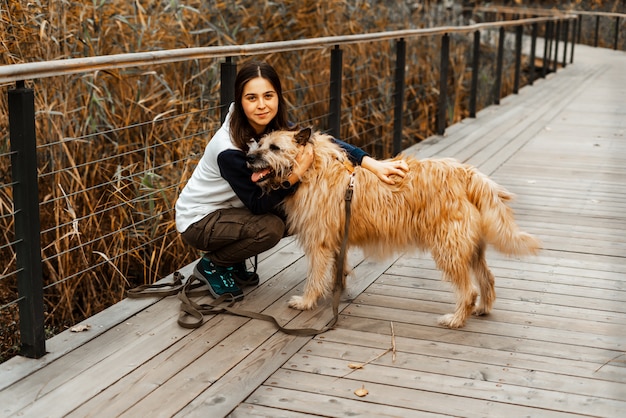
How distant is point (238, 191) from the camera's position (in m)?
3.64

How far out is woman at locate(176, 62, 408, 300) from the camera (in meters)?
3.57

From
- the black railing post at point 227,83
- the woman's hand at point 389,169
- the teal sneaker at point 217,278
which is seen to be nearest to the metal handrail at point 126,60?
the black railing post at point 227,83

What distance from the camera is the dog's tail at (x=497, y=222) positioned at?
3377mm

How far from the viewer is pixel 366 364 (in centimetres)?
311

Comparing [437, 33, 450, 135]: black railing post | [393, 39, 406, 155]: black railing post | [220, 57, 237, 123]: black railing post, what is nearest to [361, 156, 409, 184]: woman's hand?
[220, 57, 237, 123]: black railing post

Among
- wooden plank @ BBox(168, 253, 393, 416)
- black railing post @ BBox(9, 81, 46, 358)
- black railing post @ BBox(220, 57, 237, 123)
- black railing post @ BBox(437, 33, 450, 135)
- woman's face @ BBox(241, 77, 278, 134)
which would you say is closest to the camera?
wooden plank @ BBox(168, 253, 393, 416)

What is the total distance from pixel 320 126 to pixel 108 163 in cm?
270

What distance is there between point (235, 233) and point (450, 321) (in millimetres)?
1006

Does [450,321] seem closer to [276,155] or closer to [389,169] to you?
[389,169]

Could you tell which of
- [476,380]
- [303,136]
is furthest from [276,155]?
[476,380]

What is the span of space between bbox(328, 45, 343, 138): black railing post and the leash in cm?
215

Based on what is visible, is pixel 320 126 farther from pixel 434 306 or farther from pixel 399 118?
pixel 434 306

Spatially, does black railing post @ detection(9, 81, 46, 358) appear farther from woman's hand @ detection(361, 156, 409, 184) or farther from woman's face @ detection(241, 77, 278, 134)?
woman's hand @ detection(361, 156, 409, 184)

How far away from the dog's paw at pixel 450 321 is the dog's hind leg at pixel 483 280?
17 centimetres
